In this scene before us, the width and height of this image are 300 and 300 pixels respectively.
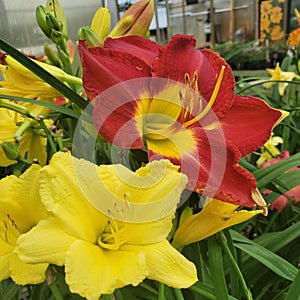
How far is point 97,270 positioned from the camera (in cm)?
22

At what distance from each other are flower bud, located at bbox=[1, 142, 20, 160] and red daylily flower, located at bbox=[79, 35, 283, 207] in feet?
0.31

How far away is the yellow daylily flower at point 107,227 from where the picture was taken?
214 mm

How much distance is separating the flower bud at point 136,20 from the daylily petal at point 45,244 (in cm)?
20

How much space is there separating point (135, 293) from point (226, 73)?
199 mm

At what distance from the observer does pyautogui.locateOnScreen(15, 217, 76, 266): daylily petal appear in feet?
0.70

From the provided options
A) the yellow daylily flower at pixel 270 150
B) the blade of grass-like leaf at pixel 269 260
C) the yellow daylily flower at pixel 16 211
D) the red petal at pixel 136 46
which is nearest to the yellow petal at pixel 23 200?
the yellow daylily flower at pixel 16 211

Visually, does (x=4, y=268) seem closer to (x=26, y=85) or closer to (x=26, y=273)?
(x=26, y=273)

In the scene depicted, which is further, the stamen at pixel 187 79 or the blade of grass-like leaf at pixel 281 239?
the blade of grass-like leaf at pixel 281 239

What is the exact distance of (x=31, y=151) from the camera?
0.38 metres

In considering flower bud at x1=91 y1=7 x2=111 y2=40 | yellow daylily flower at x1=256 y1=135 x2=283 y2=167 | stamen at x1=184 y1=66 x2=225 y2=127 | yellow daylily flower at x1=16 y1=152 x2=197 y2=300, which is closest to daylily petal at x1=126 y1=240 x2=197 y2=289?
yellow daylily flower at x1=16 y1=152 x2=197 y2=300

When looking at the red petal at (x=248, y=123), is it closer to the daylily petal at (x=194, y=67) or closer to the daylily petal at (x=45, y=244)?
the daylily petal at (x=194, y=67)

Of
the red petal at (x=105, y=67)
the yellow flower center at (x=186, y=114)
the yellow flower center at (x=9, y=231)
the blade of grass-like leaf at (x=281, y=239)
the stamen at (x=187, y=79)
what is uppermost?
the red petal at (x=105, y=67)

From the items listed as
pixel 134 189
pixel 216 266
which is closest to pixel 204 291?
pixel 216 266

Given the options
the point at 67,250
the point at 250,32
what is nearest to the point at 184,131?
the point at 67,250
